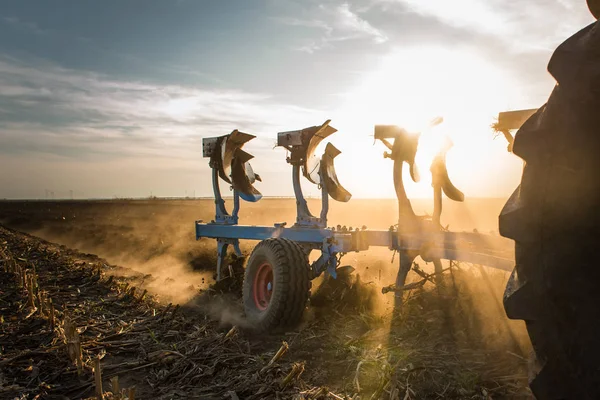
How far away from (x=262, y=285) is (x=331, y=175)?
7.76 feet

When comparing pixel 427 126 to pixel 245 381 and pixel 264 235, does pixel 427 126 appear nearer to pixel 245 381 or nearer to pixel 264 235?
pixel 264 235

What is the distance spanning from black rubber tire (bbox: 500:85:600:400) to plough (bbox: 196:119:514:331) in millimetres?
2289

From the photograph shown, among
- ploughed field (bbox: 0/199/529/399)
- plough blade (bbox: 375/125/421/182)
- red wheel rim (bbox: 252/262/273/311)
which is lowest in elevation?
ploughed field (bbox: 0/199/529/399)

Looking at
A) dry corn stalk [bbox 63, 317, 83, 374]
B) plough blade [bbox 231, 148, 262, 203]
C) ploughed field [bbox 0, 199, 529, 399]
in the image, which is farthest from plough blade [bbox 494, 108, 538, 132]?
plough blade [bbox 231, 148, 262, 203]

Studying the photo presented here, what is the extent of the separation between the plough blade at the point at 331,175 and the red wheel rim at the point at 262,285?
75.2 inches

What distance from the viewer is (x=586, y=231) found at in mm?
1978

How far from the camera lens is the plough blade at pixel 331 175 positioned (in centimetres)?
817

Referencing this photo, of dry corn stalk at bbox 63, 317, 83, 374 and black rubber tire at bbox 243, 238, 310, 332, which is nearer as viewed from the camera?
dry corn stalk at bbox 63, 317, 83, 374

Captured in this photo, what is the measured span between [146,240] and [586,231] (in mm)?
21215

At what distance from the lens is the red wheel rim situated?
7020 millimetres

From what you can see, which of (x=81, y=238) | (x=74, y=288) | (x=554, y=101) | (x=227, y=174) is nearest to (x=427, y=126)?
(x=227, y=174)

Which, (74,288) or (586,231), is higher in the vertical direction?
(586,231)

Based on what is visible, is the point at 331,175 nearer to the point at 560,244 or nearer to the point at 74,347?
the point at 74,347

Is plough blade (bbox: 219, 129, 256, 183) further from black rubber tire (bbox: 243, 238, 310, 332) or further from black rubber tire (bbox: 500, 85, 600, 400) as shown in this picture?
black rubber tire (bbox: 500, 85, 600, 400)
